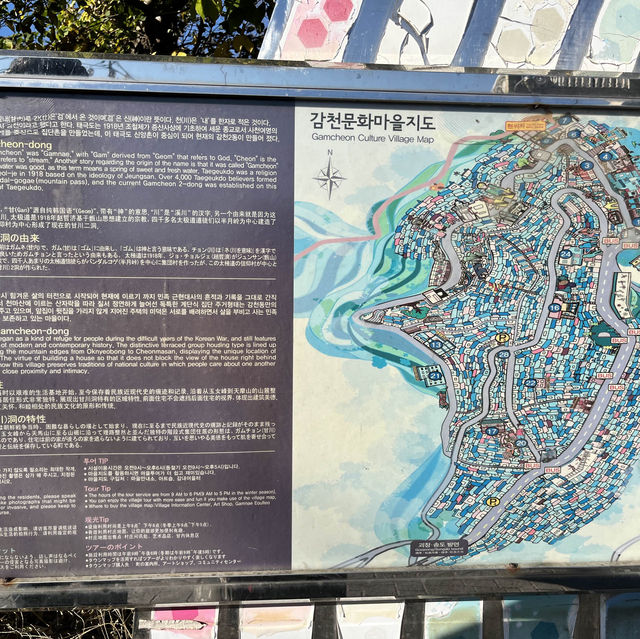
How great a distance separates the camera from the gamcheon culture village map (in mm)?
2184

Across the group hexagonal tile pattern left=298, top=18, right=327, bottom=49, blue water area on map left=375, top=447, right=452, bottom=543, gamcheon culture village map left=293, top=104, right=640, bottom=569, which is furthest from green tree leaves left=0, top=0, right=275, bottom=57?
blue water area on map left=375, top=447, right=452, bottom=543

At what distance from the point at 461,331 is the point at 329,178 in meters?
0.91

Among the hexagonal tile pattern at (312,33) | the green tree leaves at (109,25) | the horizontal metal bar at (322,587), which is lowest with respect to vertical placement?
the horizontal metal bar at (322,587)

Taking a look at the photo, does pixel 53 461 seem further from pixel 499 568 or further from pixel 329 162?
pixel 499 568

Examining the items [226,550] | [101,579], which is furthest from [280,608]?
[101,579]

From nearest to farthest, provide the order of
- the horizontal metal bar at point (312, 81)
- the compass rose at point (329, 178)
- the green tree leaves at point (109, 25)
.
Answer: the horizontal metal bar at point (312, 81), the compass rose at point (329, 178), the green tree leaves at point (109, 25)

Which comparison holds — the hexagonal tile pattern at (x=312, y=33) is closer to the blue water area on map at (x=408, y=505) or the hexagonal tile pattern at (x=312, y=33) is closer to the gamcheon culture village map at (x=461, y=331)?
the gamcheon culture village map at (x=461, y=331)

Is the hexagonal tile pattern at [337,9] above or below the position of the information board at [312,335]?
above

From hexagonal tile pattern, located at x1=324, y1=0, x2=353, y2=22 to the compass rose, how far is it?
2.11 feet

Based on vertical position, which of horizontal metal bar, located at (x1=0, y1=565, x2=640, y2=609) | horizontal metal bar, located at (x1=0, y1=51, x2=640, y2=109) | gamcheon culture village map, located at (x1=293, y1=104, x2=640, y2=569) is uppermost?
horizontal metal bar, located at (x1=0, y1=51, x2=640, y2=109)

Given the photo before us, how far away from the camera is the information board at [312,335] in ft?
6.91

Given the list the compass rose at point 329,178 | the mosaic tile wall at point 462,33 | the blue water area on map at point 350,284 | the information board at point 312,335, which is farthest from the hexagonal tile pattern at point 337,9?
the blue water area on map at point 350,284

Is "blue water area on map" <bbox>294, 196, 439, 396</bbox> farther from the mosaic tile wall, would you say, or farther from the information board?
the mosaic tile wall

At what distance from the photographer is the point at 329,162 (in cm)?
217
